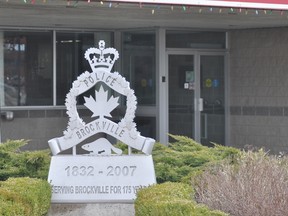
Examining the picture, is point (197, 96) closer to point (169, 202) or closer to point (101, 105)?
point (101, 105)

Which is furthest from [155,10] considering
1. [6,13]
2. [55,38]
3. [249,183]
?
[249,183]

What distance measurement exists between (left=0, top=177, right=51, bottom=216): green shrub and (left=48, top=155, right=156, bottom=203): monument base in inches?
12.3

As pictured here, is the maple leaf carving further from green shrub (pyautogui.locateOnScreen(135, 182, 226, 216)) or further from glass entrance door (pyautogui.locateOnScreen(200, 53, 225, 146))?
glass entrance door (pyautogui.locateOnScreen(200, 53, 225, 146))

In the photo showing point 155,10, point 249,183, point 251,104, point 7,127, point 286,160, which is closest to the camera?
point 249,183

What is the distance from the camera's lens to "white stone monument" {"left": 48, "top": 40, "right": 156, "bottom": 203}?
8.93 m

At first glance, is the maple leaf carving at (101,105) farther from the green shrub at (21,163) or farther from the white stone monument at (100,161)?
the green shrub at (21,163)

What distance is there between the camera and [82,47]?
53.8 feet

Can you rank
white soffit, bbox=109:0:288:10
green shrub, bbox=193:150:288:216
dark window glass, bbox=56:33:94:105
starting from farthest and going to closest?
dark window glass, bbox=56:33:94:105 → white soffit, bbox=109:0:288:10 → green shrub, bbox=193:150:288:216

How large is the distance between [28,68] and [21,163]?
6.51m

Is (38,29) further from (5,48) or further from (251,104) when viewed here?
(251,104)

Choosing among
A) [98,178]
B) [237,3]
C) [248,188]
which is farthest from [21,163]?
[237,3]

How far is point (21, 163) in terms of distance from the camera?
961 centimetres

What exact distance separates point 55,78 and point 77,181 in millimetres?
7321

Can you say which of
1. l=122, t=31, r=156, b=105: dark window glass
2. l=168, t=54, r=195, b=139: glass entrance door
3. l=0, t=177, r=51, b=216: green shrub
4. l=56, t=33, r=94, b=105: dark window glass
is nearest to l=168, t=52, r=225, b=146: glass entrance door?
l=168, t=54, r=195, b=139: glass entrance door
